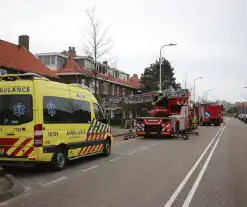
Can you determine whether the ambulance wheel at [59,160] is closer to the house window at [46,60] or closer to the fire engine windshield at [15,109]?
the fire engine windshield at [15,109]

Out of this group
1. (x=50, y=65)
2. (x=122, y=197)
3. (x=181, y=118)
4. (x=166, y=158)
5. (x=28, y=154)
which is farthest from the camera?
(x=50, y=65)

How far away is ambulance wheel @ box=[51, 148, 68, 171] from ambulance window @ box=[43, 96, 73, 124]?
0.87 metres

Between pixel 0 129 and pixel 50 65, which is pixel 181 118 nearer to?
pixel 0 129

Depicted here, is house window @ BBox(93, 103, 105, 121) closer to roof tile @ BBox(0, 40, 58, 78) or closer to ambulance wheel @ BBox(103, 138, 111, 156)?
ambulance wheel @ BBox(103, 138, 111, 156)

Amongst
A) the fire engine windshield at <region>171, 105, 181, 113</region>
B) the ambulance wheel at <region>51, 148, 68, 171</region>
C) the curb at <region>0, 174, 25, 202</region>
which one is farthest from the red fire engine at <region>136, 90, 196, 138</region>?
the curb at <region>0, 174, 25, 202</region>

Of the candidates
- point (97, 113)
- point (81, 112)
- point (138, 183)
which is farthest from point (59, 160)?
point (97, 113)

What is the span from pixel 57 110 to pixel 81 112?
153 cm

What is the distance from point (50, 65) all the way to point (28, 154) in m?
37.9

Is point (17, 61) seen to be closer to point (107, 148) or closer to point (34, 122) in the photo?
point (107, 148)

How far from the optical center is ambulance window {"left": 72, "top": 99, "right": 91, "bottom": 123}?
10822 mm

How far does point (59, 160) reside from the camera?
384 inches

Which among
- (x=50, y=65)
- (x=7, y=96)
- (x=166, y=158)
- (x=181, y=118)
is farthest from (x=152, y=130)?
(x=50, y=65)

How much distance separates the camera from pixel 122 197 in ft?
22.4

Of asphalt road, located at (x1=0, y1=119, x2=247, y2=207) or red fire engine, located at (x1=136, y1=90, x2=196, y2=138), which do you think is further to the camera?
→ red fire engine, located at (x1=136, y1=90, x2=196, y2=138)
